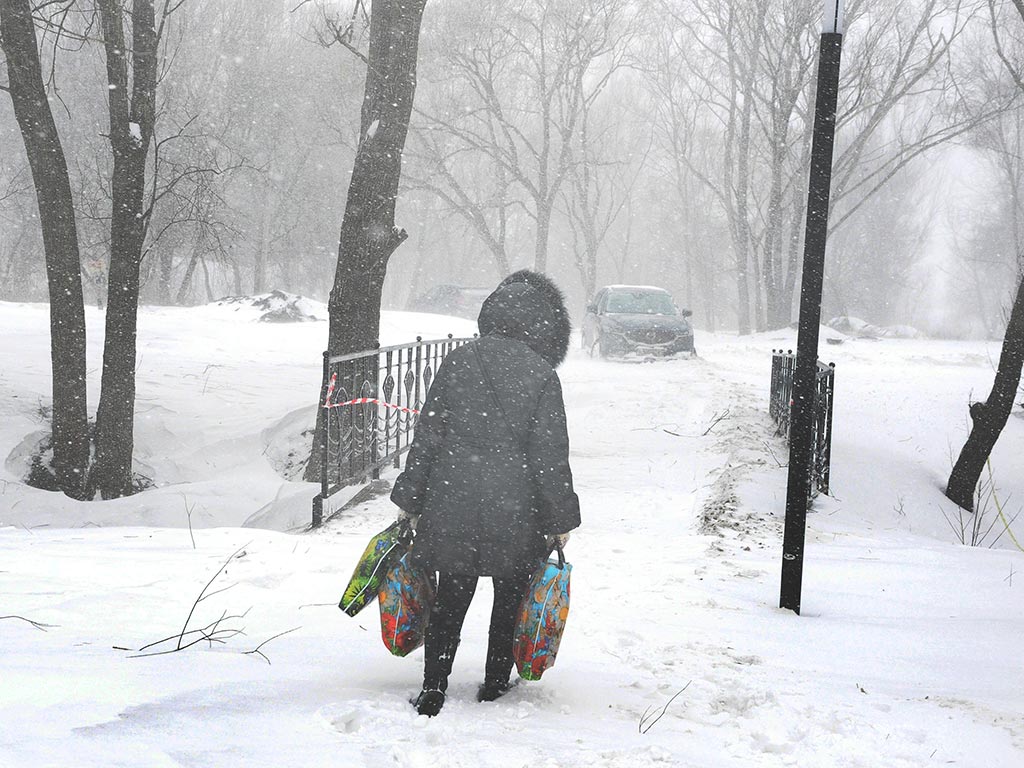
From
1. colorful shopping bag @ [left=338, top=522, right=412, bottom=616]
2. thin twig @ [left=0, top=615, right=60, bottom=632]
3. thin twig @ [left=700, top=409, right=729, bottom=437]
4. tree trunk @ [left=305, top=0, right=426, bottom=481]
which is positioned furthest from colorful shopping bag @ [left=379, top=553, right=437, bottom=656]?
thin twig @ [left=700, top=409, right=729, bottom=437]

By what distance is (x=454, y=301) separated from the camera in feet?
93.8

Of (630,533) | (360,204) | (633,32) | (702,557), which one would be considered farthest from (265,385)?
(633,32)

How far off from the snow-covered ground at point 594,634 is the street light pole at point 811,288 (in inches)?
13.4

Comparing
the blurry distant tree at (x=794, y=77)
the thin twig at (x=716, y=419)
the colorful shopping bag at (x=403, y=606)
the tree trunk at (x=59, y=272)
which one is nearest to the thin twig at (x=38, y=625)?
the colorful shopping bag at (x=403, y=606)

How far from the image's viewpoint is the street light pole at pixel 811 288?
4.20m

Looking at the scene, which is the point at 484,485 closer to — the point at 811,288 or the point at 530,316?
the point at 530,316

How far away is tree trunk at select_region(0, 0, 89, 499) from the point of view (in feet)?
28.2

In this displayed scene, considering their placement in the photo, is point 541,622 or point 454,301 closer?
point 541,622

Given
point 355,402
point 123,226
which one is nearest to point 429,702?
point 355,402

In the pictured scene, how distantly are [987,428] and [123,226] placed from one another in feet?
28.6

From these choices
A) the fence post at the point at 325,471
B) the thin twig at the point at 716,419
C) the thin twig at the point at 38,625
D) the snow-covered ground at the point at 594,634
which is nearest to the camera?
the snow-covered ground at the point at 594,634

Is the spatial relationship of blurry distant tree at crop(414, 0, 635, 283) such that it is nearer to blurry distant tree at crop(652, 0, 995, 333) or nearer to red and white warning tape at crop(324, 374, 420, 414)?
blurry distant tree at crop(652, 0, 995, 333)

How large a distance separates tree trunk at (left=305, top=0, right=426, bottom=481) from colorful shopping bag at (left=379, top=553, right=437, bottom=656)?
193 inches

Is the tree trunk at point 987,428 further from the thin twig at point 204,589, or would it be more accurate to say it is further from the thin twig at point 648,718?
the thin twig at point 204,589
